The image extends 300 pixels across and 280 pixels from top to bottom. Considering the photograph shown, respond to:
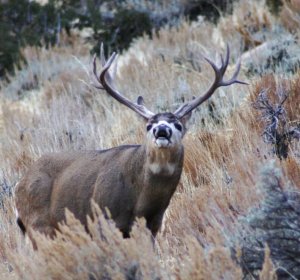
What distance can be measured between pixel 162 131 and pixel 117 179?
0.80m

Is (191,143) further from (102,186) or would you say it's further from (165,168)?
(165,168)

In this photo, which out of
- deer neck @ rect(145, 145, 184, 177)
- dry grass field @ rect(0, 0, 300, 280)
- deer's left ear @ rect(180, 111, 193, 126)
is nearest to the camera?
dry grass field @ rect(0, 0, 300, 280)

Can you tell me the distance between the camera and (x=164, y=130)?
629cm

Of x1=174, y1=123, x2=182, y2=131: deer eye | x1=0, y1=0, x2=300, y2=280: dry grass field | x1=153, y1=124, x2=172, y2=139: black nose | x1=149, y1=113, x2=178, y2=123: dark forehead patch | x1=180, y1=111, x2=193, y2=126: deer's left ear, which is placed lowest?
x1=0, y1=0, x2=300, y2=280: dry grass field

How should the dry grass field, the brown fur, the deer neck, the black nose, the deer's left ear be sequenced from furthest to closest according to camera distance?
the deer's left ear, the brown fur, the deer neck, the black nose, the dry grass field

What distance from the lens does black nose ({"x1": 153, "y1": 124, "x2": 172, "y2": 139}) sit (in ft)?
20.6

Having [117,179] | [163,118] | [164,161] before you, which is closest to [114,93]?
[117,179]

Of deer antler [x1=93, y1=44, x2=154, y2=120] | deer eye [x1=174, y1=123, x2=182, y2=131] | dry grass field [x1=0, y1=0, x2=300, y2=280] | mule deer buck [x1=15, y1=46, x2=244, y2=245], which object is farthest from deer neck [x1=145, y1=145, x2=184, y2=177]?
deer antler [x1=93, y1=44, x2=154, y2=120]

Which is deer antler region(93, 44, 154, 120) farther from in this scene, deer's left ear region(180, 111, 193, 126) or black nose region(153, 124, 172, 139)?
black nose region(153, 124, 172, 139)

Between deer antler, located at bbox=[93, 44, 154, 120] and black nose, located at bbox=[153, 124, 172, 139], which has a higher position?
deer antler, located at bbox=[93, 44, 154, 120]

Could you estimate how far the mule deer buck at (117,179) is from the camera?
6582 mm

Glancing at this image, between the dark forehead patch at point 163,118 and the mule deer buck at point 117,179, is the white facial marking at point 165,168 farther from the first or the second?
the dark forehead patch at point 163,118

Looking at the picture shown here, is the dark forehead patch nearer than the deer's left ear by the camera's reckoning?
Yes

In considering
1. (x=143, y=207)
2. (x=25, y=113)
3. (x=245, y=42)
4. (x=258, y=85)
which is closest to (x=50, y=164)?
(x=143, y=207)
